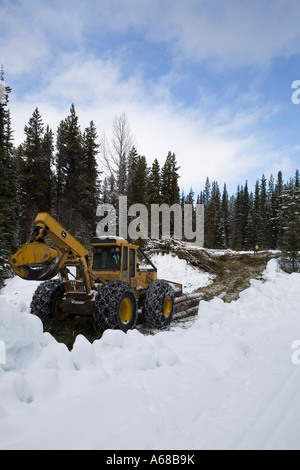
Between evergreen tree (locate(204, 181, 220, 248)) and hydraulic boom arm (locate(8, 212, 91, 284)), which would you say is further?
evergreen tree (locate(204, 181, 220, 248))

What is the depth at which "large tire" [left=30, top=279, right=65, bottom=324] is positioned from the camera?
812 cm

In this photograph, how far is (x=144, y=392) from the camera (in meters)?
3.96

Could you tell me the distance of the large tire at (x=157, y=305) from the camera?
334 inches

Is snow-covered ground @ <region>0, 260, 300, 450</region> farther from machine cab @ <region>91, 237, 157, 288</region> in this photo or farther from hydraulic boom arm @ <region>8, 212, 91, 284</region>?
machine cab @ <region>91, 237, 157, 288</region>

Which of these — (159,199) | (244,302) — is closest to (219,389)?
(244,302)

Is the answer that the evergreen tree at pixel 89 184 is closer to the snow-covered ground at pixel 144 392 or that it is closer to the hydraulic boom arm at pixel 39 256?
the hydraulic boom arm at pixel 39 256

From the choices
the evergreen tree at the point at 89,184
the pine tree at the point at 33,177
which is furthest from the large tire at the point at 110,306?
the pine tree at the point at 33,177

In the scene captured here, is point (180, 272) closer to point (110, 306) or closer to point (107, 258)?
point (107, 258)

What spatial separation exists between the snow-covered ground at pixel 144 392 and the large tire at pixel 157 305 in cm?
218

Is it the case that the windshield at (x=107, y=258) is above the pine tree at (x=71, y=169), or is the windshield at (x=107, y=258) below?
below

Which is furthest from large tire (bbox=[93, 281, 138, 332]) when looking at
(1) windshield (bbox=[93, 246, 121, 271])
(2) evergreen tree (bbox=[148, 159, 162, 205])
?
(2) evergreen tree (bbox=[148, 159, 162, 205])

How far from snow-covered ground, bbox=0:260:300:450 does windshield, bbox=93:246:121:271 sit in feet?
9.64

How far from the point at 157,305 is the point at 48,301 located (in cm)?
292
